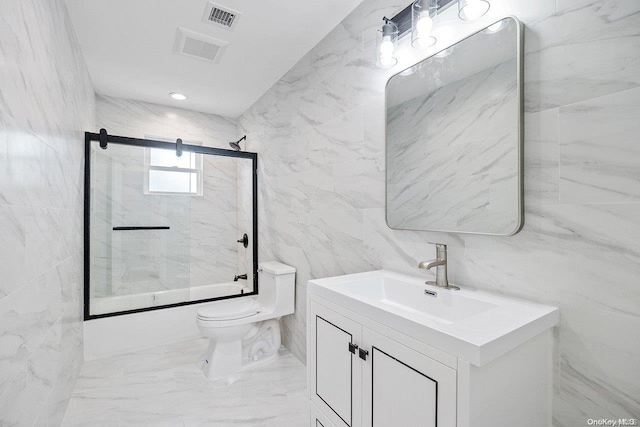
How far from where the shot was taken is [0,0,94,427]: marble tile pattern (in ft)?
3.38

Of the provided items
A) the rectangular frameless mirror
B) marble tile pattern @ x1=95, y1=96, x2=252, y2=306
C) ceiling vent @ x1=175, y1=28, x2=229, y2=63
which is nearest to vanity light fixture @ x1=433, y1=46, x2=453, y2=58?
the rectangular frameless mirror

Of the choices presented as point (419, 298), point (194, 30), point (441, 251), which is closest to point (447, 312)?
point (419, 298)

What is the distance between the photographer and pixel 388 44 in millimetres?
1542

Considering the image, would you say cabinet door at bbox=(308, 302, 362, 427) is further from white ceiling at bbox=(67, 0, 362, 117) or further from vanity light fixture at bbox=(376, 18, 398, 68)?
white ceiling at bbox=(67, 0, 362, 117)

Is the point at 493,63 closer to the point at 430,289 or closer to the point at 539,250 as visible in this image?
the point at 539,250

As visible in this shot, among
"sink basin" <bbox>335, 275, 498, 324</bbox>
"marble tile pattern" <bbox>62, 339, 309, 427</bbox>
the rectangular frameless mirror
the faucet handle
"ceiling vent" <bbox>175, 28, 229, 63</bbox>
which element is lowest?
"marble tile pattern" <bbox>62, 339, 309, 427</bbox>

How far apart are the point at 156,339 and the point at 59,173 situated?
172cm

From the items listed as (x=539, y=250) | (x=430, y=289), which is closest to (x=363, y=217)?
(x=430, y=289)

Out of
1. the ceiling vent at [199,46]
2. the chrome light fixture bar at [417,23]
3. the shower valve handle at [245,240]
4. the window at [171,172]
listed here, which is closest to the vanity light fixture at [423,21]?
the chrome light fixture bar at [417,23]

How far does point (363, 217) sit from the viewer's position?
1846 mm

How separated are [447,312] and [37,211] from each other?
5.96 feet

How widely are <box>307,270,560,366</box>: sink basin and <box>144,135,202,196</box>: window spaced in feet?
7.02

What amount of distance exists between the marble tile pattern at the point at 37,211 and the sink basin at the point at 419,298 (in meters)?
1.22

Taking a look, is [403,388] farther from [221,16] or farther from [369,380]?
[221,16]
